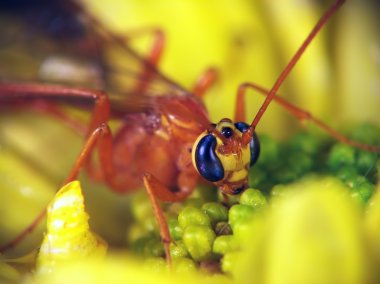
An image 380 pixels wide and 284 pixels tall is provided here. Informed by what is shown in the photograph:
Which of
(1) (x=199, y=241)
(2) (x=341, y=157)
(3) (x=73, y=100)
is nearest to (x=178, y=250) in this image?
(1) (x=199, y=241)

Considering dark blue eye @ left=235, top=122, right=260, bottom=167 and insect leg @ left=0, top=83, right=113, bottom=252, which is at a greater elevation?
A: dark blue eye @ left=235, top=122, right=260, bottom=167

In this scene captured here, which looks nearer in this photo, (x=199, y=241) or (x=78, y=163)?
(x=199, y=241)

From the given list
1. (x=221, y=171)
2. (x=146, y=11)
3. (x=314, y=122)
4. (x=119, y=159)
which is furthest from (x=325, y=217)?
(x=146, y=11)

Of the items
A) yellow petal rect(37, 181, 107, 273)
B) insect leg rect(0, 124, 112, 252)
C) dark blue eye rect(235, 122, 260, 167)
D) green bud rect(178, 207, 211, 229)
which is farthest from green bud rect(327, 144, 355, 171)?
yellow petal rect(37, 181, 107, 273)

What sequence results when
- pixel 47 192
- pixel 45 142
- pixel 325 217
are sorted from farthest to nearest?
pixel 45 142 → pixel 47 192 → pixel 325 217

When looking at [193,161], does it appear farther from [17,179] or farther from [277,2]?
[277,2]

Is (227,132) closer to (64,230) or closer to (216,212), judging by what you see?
(216,212)

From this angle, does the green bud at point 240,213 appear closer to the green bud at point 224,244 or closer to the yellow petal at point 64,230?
the green bud at point 224,244

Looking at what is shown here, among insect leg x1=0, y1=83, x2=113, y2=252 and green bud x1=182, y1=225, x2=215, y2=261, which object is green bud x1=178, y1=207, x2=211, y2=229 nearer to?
green bud x1=182, y1=225, x2=215, y2=261
